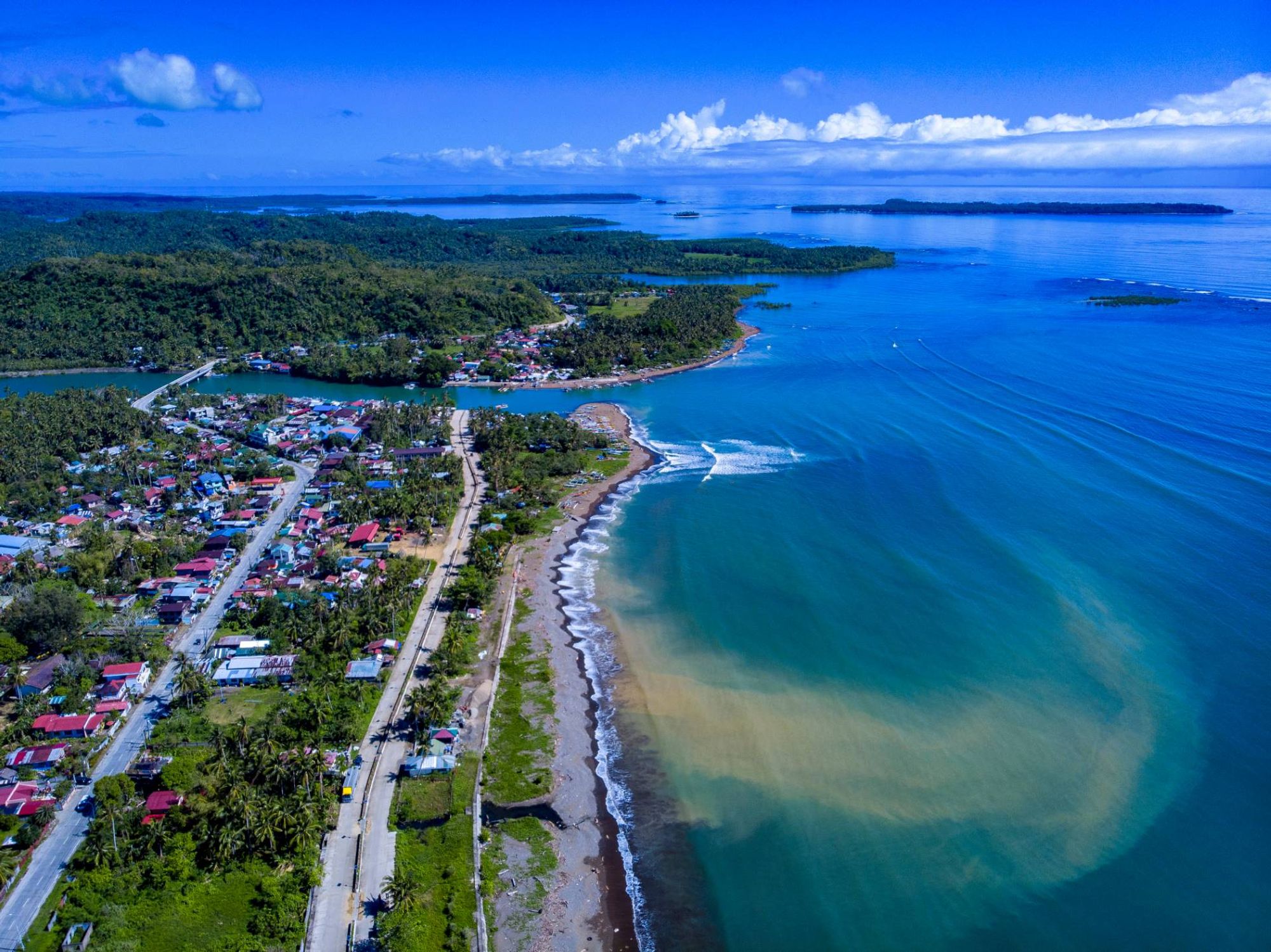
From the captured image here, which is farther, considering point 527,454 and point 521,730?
point 527,454

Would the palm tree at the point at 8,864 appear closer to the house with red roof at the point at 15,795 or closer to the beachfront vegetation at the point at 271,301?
the house with red roof at the point at 15,795

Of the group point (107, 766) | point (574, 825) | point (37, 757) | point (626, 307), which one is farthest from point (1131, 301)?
point (37, 757)

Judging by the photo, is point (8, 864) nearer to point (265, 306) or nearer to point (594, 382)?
point (594, 382)

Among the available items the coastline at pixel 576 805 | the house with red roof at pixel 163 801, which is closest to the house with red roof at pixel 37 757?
the house with red roof at pixel 163 801

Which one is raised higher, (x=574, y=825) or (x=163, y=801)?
(x=163, y=801)

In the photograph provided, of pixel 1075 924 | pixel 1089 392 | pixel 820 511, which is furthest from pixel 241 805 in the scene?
pixel 1089 392
